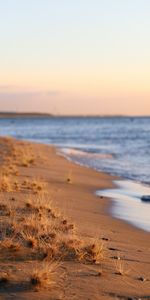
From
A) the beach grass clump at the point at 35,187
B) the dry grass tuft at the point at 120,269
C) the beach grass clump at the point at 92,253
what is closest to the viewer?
the dry grass tuft at the point at 120,269

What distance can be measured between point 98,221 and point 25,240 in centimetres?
409

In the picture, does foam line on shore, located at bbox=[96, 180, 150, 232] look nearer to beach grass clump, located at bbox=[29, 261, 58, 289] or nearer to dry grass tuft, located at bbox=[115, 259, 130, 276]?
dry grass tuft, located at bbox=[115, 259, 130, 276]

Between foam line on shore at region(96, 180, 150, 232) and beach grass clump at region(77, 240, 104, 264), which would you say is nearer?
beach grass clump at region(77, 240, 104, 264)

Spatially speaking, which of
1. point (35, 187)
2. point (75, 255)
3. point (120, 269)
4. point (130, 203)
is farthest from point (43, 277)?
point (130, 203)

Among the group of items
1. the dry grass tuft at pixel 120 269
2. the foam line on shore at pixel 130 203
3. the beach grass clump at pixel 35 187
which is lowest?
the foam line on shore at pixel 130 203

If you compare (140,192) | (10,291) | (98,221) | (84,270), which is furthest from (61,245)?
(140,192)

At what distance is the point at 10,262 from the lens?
834cm

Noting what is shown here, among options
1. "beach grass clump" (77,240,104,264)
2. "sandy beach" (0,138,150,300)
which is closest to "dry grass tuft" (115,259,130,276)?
"sandy beach" (0,138,150,300)

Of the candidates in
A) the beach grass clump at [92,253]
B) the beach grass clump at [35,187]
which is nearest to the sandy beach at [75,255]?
the beach grass clump at [92,253]

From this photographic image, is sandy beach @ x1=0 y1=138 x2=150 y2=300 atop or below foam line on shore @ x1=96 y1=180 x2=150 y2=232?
atop

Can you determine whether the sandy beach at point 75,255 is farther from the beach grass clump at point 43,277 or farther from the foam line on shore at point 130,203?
the foam line on shore at point 130,203

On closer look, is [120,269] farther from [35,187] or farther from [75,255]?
[35,187]

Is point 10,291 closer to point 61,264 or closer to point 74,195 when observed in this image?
point 61,264

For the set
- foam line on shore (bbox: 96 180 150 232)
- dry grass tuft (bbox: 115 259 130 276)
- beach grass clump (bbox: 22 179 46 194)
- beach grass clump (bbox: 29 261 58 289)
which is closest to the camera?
beach grass clump (bbox: 29 261 58 289)
